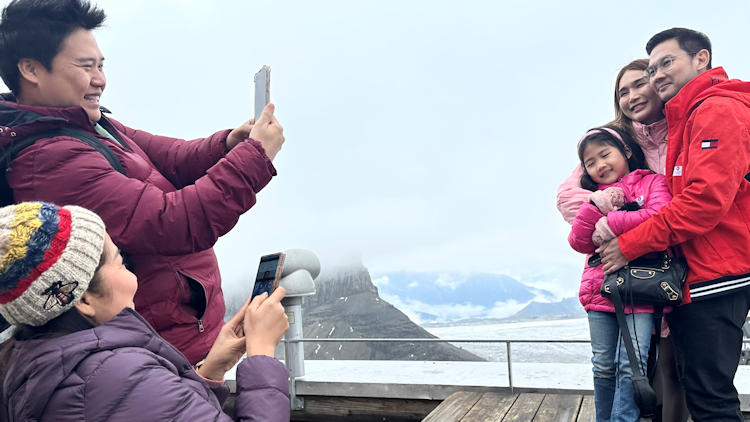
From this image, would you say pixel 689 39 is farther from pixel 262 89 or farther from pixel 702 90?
pixel 262 89

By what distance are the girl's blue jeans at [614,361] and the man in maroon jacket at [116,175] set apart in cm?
176

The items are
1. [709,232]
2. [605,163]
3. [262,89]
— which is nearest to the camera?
[262,89]

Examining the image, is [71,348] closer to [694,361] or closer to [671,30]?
[694,361]

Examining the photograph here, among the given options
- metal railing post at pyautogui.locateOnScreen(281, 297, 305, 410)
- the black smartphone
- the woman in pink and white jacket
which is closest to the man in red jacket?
the woman in pink and white jacket

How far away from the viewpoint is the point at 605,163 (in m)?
2.61

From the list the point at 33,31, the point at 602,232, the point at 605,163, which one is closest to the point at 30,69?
the point at 33,31

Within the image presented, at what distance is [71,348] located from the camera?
1.14 metres

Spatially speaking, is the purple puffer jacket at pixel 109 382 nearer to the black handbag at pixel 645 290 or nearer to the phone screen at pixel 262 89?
the phone screen at pixel 262 89

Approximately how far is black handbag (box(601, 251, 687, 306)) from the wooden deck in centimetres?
172

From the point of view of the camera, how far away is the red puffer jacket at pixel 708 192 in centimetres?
211

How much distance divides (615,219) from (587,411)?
2.04m

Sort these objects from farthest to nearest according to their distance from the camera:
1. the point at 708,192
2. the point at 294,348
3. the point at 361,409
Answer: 1. the point at 294,348
2. the point at 361,409
3. the point at 708,192

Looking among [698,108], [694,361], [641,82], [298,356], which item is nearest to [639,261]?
[694,361]

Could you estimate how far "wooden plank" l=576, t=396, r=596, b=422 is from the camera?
12.1 ft
